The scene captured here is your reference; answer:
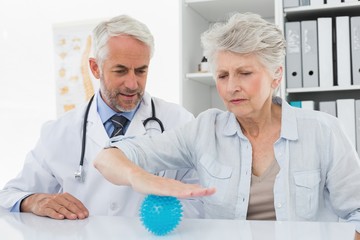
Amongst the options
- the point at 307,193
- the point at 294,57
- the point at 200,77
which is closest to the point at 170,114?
the point at 307,193

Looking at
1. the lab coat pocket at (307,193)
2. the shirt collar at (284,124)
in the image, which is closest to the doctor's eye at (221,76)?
the shirt collar at (284,124)

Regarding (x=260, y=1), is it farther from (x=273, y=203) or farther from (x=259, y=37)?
(x=273, y=203)

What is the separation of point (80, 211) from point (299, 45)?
4.68 feet

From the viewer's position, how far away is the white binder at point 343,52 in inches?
88.0

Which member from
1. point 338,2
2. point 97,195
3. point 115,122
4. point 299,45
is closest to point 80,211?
point 97,195

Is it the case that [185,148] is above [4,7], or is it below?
below

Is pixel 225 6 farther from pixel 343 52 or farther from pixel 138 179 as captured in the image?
pixel 138 179

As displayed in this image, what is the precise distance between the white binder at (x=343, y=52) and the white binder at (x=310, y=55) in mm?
97

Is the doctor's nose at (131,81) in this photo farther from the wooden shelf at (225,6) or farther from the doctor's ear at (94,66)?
the wooden shelf at (225,6)

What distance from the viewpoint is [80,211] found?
128 cm

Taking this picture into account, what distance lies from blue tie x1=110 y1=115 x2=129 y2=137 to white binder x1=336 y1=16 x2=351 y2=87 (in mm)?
1072

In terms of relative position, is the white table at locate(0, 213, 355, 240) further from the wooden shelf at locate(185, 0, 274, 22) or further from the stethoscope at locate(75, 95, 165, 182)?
the wooden shelf at locate(185, 0, 274, 22)

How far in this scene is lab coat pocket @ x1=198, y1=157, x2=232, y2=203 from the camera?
1440 millimetres

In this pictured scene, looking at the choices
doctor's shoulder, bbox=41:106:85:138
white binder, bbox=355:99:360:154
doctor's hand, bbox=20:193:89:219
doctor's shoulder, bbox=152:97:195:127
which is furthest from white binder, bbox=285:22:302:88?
doctor's hand, bbox=20:193:89:219
